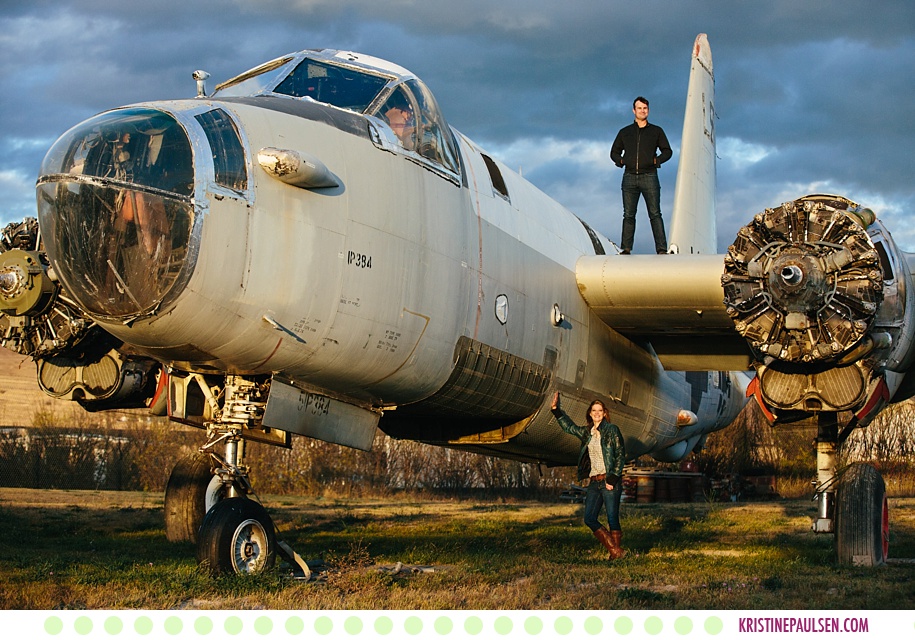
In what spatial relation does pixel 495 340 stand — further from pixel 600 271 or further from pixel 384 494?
pixel 384 494

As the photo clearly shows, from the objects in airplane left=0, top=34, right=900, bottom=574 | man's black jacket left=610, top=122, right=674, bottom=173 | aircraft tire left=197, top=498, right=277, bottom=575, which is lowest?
aircraft tire left=197, top=498, right=277, bottom=575

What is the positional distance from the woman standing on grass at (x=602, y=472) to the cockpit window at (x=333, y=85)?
393 centimetres

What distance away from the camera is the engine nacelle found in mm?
9555

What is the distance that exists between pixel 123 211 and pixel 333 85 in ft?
9.93

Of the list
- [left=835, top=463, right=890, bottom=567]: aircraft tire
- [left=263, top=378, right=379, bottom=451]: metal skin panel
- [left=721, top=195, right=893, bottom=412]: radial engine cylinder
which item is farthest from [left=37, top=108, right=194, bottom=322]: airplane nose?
[left=835, top=463, right=890, bottom=567]: aircraft tire

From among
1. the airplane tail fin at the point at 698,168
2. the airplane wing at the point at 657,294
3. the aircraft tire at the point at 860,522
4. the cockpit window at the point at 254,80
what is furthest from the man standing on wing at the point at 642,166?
the cockpit window at the point at 254,80

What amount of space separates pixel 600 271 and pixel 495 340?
90.1 inches

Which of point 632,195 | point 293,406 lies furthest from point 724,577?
point 632,195

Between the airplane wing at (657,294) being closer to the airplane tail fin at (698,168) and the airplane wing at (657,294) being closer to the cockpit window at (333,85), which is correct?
the cockpit window at (333,85)

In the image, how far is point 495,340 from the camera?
414 inches

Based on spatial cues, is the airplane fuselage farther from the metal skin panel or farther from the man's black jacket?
the man's black jacket

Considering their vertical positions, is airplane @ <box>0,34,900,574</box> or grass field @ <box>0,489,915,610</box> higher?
airplane @ <box>0,34,900,574</box>

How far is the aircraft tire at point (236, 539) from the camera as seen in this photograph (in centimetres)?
832

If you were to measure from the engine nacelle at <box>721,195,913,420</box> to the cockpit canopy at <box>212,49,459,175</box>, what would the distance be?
3.10 meters
